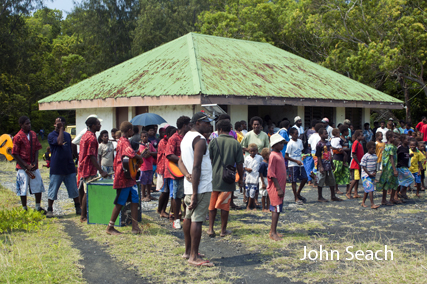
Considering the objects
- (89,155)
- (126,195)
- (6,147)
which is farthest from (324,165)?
(6,147)

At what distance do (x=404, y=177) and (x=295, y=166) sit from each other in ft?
7.89

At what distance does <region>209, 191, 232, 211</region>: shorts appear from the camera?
632 cm

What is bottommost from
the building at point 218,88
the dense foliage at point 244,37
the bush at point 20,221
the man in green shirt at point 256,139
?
the bush at point 20,221

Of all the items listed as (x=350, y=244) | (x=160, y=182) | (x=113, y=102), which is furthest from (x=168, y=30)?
(x=350, y=244)

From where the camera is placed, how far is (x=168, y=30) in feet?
133

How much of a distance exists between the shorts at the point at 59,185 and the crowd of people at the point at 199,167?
0.06 feet

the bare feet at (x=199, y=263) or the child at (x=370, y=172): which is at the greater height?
the child at (x=370, y=172)

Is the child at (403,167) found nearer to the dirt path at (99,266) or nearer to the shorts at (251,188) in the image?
the shorts at (251,188)

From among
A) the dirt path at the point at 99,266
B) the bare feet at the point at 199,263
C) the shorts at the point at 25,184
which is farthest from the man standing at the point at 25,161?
the bare feet at the point at 199,263

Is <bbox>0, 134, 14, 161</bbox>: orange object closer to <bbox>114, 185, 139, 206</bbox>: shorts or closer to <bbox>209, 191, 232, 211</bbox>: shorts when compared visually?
<bbox>114, 185, 139, 206</bbox>: shorts

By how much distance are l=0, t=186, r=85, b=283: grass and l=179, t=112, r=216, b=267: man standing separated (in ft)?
4.44

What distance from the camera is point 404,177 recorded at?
29.2 ft

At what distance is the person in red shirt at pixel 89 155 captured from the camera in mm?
6883

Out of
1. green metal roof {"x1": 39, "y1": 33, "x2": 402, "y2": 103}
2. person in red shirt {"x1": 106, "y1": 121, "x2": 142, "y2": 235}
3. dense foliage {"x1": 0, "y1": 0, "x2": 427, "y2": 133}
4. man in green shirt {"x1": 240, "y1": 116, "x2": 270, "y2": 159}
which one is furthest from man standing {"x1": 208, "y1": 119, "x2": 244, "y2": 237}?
dense foliage {"x1": 0, "y1": 0, "x2": 427, "y2": 133}
